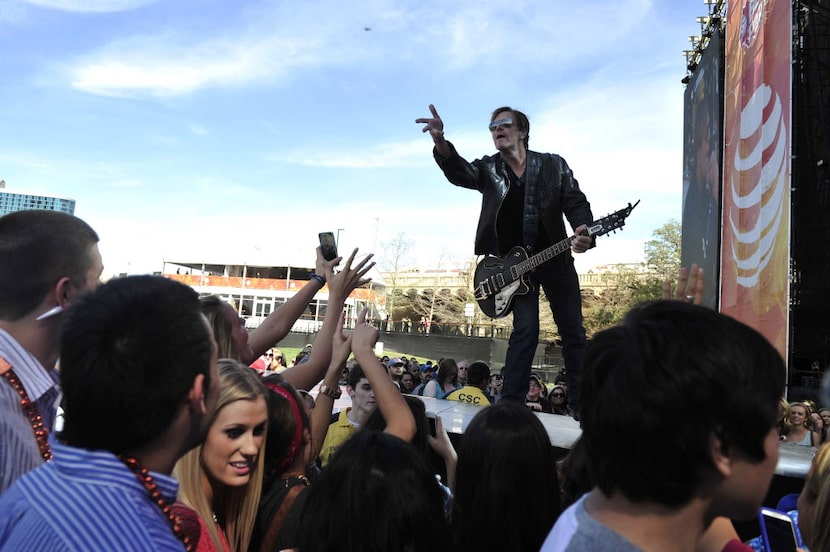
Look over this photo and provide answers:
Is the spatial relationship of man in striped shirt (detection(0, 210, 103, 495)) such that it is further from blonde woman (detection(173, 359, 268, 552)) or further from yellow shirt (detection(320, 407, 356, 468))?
yellow shirt (detection(320, 407, 356, 468))

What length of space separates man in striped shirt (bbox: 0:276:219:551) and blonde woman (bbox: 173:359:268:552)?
895mm

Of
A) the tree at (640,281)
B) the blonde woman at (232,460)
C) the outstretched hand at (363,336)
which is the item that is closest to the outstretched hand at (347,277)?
the outstretched hand at (363,336)

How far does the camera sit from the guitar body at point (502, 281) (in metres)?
4.73

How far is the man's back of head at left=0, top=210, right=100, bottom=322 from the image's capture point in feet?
5.70

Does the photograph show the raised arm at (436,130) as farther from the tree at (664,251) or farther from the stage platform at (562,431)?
the tree at (664,251)

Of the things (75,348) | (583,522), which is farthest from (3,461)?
(583,522)

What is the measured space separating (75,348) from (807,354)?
1852 cm

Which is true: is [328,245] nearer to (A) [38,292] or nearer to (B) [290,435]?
(B) [290,435]

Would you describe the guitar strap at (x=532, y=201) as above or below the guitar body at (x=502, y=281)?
above

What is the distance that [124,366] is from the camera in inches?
44.4

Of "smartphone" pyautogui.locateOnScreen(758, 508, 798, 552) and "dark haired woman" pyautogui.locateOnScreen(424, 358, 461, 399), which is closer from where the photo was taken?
"smartphone" pyautogui.locateOnScreen(758, 508, 798, 552)

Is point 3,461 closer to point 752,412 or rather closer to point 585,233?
point 752,412

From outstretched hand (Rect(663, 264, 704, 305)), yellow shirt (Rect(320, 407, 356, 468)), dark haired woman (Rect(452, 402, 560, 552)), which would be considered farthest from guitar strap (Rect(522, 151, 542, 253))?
dark haired woman (Rect(452, 402, 560, 552))

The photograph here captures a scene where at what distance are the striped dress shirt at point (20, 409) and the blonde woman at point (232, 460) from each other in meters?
0.45
